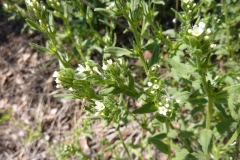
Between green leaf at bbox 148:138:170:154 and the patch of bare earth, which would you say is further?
the patch of bare earth

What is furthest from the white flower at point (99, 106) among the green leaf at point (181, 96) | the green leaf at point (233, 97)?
the green leaf at point (233, 97)

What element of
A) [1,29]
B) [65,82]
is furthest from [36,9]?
[1,29]

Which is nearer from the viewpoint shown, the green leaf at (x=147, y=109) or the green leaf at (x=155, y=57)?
the green leaf at (x=147, y=109)

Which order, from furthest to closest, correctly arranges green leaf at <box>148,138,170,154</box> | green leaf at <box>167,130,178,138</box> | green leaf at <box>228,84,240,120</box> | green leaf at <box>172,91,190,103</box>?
green leaf at <box>148,138,170,154</box>
green leaf at <box>167,130,178,138</box>
green leaf at <box>172,91,190,103</box>
green leaf at <box>228,84,240,120</box>

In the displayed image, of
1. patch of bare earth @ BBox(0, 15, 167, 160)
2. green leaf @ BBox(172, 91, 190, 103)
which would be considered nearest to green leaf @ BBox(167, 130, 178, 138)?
green leaf @ BBox(172, 91, 190, 103)

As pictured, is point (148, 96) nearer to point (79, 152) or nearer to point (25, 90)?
point (79, 152)

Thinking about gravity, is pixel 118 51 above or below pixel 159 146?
above

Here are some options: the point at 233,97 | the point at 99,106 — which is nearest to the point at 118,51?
the point at 99,106

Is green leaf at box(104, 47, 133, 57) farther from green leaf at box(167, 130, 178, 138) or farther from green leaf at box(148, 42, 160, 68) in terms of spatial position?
green leaf at box(167, 130, 178, 138)

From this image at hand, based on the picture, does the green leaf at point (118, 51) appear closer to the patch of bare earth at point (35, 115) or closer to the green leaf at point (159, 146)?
the green leaf at point (159, 146)

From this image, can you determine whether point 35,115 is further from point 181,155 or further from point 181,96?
point 181,96

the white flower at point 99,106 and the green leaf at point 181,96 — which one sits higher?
the white flower at point 99,106
